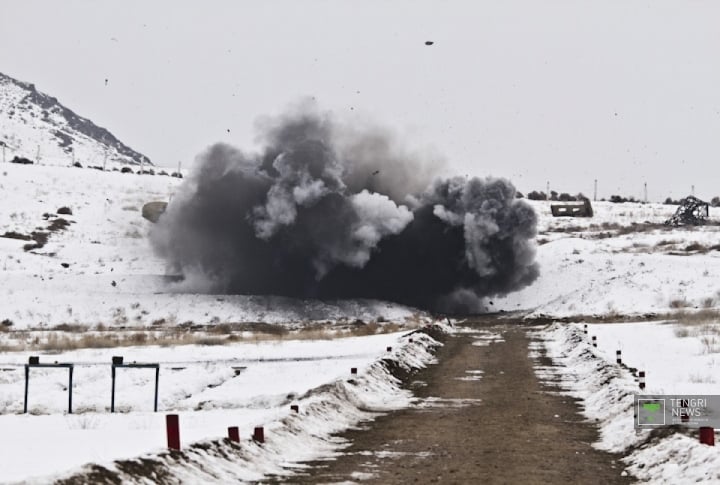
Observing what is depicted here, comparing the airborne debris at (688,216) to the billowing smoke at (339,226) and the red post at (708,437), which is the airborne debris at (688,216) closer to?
the billowing smoke at (339,226)

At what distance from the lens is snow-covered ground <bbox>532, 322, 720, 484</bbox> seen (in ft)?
40.7

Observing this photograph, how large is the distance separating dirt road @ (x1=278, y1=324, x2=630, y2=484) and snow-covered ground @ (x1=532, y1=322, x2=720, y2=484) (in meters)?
0.46

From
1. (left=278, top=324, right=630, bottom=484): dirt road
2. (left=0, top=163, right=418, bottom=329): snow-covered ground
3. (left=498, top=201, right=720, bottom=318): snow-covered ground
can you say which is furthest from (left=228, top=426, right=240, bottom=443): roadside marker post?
(left=498, top=201, right=720, bottom=318): snow-covered ground

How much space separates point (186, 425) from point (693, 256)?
213ft

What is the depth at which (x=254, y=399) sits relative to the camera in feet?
70.2

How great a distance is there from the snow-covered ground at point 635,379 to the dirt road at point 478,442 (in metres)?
0.46

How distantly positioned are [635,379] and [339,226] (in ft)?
151

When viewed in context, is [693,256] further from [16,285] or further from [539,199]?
[539,199]

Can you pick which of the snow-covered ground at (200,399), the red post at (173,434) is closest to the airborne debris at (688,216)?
the snow-covered ground at (200,399)

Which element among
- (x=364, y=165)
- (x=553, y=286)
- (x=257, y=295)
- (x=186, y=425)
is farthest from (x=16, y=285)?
(x=186, y=425)

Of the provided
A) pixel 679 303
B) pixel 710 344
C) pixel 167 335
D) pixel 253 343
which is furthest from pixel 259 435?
pixel 679 303

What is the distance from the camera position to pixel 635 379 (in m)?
21.5

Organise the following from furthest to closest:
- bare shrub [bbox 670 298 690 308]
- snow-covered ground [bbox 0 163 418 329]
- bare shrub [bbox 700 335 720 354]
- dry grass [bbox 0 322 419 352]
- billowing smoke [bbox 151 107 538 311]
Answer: billowing smoke [bbox 151 107 538 311] < snow-covered ground [bbox 0 163 418 329] < bare shrub [bbox 670 298 690 308] < dry grass [bbox 0 322 419 352] < bare shrub [bbox 700 335 720 354]

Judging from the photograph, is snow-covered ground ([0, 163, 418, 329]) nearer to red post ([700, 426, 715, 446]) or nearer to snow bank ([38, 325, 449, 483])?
snow bank ([38, 325, 449, 483])
